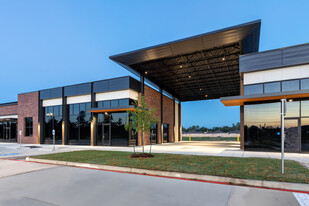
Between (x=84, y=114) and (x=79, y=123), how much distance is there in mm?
1433

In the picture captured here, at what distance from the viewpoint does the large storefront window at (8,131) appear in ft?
96.2

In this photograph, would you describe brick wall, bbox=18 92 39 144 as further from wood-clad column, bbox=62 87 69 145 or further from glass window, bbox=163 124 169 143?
glass window, bbox=163 124 169 143

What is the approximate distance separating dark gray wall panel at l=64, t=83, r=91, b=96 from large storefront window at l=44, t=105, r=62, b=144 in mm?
2600

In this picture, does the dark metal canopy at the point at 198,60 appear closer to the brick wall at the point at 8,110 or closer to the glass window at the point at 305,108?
the glass window at the point at 305,108

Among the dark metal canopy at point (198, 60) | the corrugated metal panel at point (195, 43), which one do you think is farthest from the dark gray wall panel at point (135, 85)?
the corrugated metal panel at point (195, 43)

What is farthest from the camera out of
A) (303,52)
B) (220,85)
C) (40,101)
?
(220,85)

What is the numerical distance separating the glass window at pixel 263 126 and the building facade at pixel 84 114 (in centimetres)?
1041

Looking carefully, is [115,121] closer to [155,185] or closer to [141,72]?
[141,72]

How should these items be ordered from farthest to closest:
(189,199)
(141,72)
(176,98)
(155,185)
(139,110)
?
(176,98), (141,72), (139,110), (155,185), (189,199)

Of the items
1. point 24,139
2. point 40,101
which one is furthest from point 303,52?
point 24,139

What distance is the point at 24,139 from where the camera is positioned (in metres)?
27.1

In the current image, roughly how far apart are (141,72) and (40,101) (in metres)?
15.8

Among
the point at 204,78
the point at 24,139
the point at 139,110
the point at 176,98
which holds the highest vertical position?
the point at 204,78

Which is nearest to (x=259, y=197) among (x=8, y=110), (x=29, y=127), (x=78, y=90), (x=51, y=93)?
Result: (x=78, y=90)
